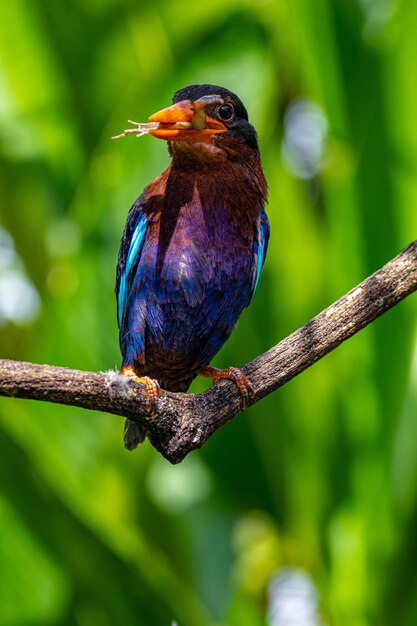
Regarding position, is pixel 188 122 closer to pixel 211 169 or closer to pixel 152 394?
pixel 211 169

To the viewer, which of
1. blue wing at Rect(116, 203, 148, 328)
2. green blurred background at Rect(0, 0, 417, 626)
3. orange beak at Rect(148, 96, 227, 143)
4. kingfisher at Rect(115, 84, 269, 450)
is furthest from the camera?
green blurred background at Rect(0, 0, 417, 626)

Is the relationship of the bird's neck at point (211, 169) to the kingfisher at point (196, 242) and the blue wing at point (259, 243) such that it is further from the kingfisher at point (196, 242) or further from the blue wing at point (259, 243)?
the blue wing at point (259, 243)

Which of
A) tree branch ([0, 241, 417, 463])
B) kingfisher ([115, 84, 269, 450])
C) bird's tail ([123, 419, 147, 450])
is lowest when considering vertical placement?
tree branch ([0, 241, 417, 463])

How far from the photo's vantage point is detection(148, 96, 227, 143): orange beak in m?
3.93

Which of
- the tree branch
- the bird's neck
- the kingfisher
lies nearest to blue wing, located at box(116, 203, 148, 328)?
the kingfisher

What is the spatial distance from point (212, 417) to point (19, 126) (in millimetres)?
4265

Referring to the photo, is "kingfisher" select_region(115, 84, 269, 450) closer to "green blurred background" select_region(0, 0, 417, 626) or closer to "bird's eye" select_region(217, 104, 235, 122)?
"bird's eye" select_region(217, 104, 235, 122)

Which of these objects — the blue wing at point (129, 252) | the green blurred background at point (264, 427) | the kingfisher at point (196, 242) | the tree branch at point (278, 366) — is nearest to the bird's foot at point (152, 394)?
the tree branch at point (278, 366)

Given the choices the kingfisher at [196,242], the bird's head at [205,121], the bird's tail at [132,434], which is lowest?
the bird's tail at [132,434]

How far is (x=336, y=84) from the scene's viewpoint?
6105 mm

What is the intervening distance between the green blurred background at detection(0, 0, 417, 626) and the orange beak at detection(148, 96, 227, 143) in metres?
1.36

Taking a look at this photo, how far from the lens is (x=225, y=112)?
167 inches

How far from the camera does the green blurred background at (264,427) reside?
5094 mm

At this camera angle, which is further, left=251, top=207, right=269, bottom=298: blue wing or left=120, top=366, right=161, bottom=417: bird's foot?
left=251, top=207, right=269, bottom=298: blue wing
